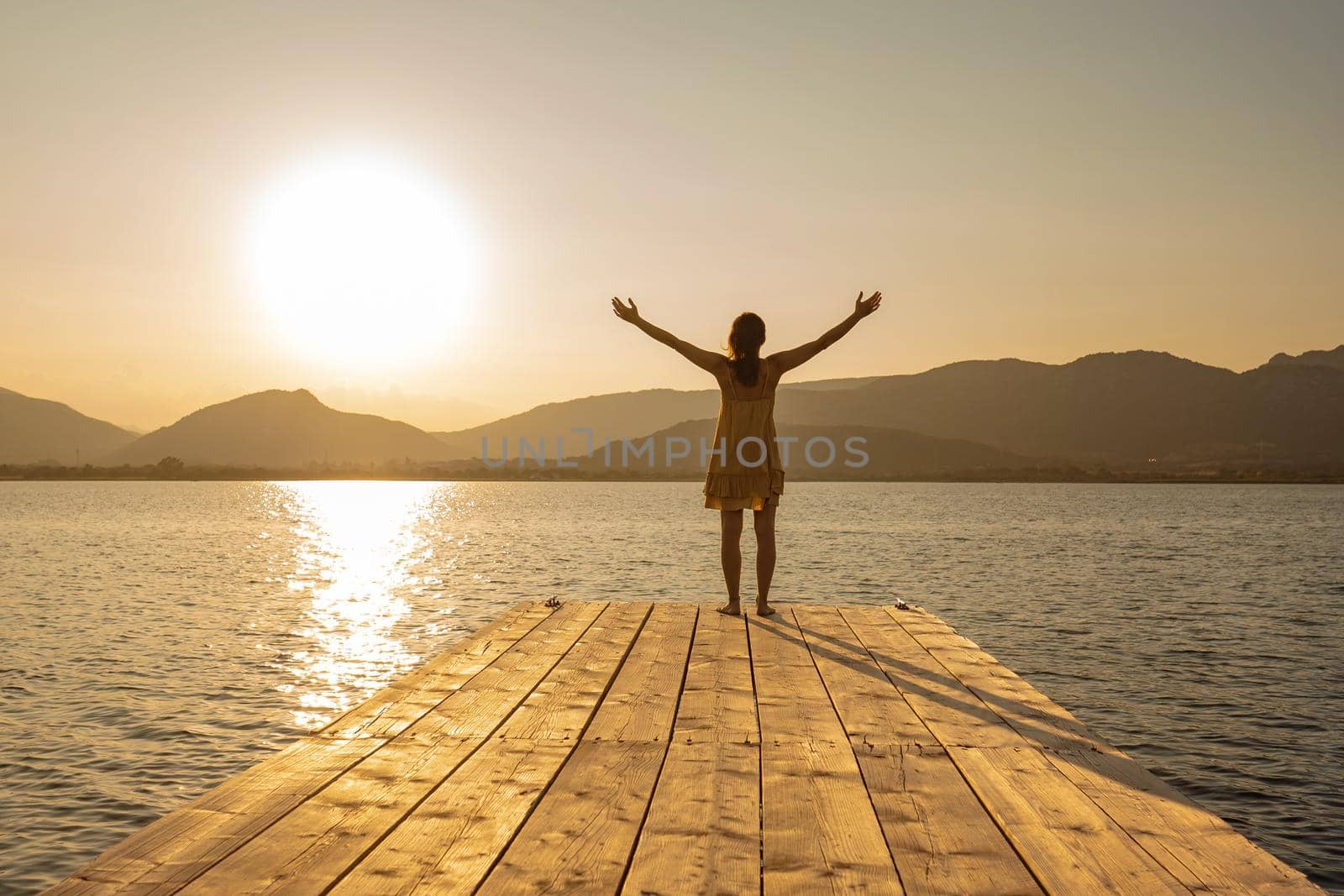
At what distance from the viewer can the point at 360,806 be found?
12.2ft

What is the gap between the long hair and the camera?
334 inches

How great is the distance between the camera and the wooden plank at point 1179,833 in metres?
3.08

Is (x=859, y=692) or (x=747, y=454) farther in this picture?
(x=747, y=454)

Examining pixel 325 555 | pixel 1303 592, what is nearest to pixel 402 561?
pixel 325 555

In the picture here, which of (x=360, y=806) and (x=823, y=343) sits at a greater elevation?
(x=823, y=343)

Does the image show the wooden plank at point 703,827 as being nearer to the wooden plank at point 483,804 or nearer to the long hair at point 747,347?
the wooden plank at point 483,804

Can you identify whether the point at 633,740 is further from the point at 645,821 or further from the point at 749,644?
the point at 749,644

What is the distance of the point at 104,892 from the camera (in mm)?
2916

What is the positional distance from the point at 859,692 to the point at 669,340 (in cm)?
381

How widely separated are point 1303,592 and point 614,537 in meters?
30.5

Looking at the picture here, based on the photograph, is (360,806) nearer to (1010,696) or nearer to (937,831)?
(937,831)

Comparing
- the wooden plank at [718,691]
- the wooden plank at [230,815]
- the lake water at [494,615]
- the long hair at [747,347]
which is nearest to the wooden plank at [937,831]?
the wooden plank at [718,691]

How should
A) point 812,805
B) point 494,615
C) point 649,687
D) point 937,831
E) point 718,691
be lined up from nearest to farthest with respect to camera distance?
point 937,831, point 812,805, point 718,691, point 649,687, point 494,615

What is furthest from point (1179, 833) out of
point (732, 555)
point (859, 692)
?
point (732, 555)
